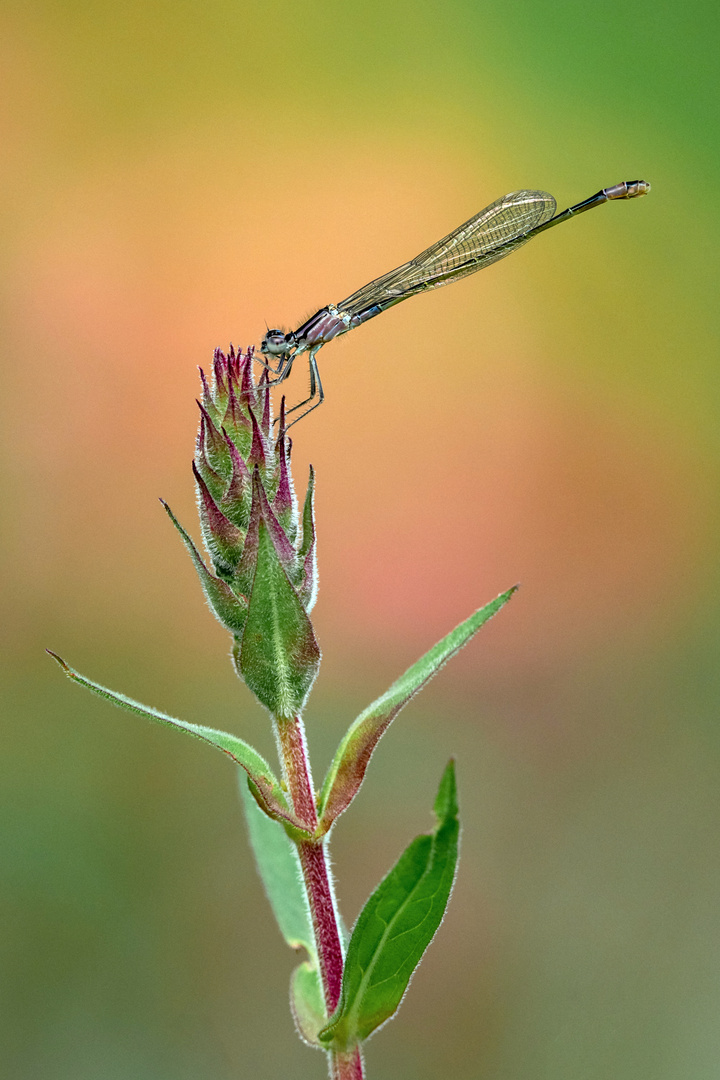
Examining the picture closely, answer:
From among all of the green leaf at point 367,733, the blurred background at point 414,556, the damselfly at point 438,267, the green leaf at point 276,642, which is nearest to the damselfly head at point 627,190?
the damselfly at point 438,267

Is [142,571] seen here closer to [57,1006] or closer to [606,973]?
[57,1006]

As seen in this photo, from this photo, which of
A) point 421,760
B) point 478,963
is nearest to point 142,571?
point 421,760

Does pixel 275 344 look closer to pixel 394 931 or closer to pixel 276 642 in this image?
pixel 276 642

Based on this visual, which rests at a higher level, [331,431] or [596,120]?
[596,120]

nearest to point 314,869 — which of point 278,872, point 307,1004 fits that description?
point 307,1004

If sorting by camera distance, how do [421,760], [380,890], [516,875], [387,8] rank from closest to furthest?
[380,890], [516,875], [421,760], [387,8]

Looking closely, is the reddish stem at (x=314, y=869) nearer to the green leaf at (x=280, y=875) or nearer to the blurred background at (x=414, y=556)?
the green leaf at (x=280, y=875)
